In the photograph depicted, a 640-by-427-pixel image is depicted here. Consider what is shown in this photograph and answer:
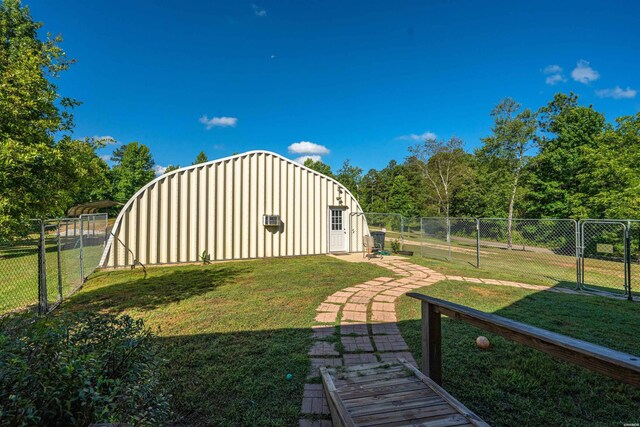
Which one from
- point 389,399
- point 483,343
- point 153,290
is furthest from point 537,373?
point 153,290

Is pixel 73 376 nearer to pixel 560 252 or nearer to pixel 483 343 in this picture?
pixel 483 343

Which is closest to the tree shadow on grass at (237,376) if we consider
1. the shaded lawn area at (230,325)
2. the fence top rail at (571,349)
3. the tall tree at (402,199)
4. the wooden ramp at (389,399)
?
the shaded lawn area at (230,325)

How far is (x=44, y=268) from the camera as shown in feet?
13.0

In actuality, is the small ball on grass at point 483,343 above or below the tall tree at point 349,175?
below

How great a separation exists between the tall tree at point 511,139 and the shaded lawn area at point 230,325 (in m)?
12.4

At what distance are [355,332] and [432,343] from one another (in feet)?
4.79

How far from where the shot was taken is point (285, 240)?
1095cm

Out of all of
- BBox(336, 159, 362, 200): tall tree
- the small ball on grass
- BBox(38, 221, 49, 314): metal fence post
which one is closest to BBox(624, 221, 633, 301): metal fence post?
the small ball on grass

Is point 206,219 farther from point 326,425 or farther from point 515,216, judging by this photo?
point 515,216

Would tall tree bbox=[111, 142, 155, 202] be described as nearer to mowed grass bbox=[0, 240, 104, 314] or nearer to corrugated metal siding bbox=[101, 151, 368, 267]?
mowed grass bbox=[0, 240, 104, 314]

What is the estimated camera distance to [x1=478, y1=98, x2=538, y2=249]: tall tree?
1490 cm

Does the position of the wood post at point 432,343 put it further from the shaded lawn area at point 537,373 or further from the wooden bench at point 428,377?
the shaded lawn area at point 537,373

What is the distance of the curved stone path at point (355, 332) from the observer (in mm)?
2303

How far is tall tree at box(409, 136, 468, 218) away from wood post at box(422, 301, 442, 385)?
22.6 metres
